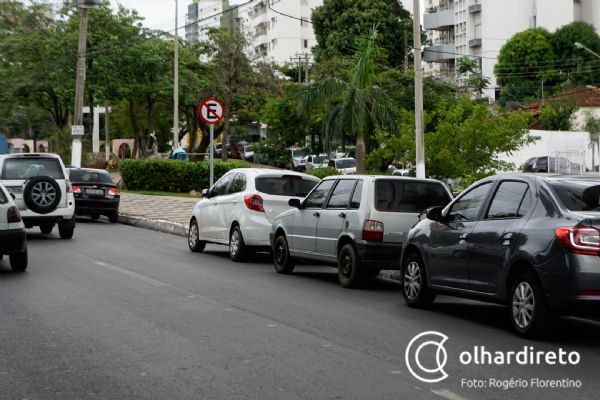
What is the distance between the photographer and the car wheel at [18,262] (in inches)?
639

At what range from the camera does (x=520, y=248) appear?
33.8 ft

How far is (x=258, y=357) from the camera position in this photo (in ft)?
29.3

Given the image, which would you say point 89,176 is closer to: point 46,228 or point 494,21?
point 46,228

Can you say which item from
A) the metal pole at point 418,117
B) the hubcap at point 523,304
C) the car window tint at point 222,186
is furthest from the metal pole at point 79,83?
the hubcap at point 523,304

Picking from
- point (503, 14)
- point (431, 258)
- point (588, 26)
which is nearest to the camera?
point (431, 258)

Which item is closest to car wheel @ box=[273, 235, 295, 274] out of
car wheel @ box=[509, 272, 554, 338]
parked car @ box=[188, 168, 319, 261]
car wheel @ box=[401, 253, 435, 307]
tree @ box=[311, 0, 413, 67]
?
parked car @ box=[188, 168, 319, 261]

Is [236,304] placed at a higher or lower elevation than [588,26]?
lower

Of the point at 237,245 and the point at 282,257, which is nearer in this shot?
the point at 282,257

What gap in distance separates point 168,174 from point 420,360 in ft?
115

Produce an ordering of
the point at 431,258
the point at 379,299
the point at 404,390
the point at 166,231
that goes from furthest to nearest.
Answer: the point at 166,231 < the point at 379,299 < the point at 431,258 < the point at 404,390

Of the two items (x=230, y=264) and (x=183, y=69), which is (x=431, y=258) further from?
(x=183, y=69)

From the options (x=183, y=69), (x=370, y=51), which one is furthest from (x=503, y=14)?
(x=370, y=51)

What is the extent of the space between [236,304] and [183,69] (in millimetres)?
51194

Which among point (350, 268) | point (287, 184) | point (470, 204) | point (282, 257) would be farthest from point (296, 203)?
point (470, 204)
